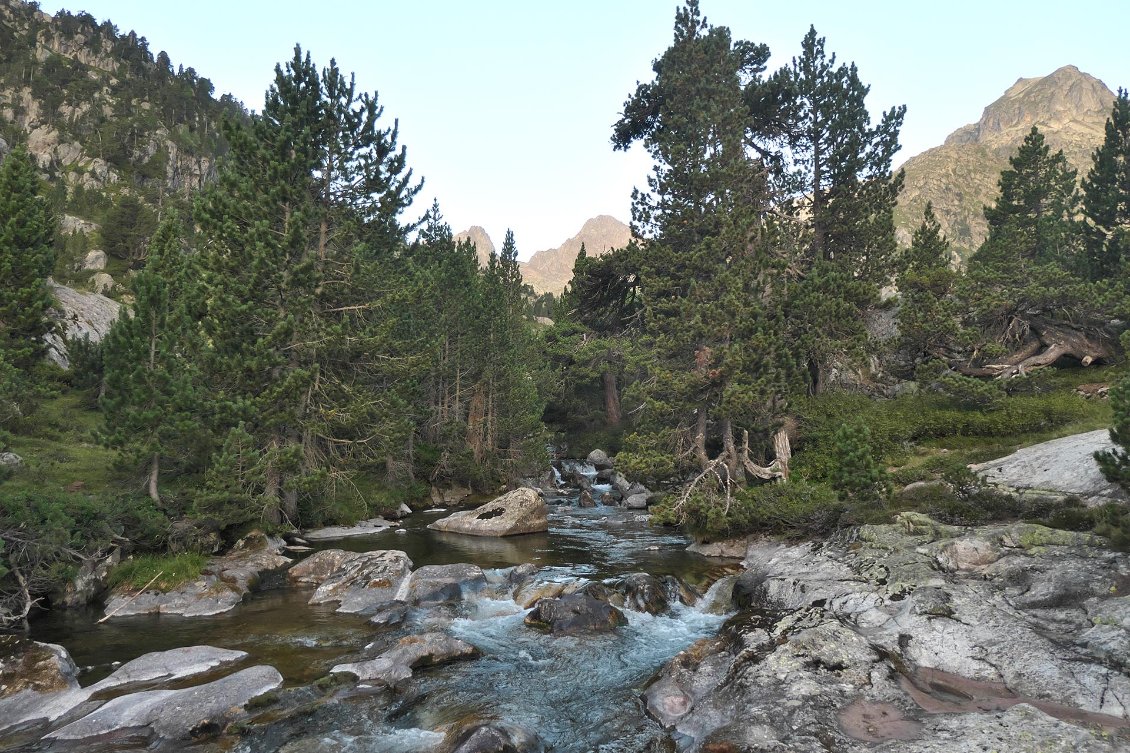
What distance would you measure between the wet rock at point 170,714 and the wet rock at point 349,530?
15.2 meters

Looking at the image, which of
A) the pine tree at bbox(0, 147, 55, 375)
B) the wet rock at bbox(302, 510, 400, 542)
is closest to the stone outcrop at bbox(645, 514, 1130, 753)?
the wet rock at bbox(302, 510, 400, 542)

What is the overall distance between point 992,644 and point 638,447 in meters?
17.0

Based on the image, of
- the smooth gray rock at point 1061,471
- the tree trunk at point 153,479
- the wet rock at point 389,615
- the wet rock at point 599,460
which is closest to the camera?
the smooth gray rock at point 1061,471

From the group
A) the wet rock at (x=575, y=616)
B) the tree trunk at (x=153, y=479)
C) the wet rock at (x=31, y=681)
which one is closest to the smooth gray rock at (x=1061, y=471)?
the wet rock at (x=575, y=616)

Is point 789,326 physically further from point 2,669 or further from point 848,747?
point 2,669

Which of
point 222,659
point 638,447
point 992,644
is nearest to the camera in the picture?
point 992,644

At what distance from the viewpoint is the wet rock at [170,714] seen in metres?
8.75

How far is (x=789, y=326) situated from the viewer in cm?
2725

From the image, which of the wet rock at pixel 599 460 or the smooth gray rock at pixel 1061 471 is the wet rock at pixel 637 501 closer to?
the wet rock at pixel 599 460

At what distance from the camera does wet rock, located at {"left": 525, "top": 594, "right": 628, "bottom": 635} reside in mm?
13914

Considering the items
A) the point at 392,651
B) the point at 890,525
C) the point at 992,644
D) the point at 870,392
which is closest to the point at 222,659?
the point at 392,651

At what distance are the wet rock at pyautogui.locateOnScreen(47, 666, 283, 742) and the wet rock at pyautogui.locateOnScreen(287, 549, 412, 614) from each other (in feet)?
19.3

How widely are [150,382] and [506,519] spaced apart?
15140mm

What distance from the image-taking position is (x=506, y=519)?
2731cm
